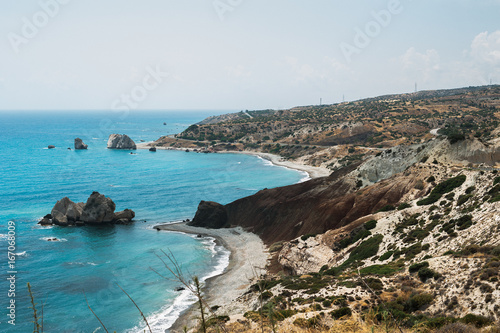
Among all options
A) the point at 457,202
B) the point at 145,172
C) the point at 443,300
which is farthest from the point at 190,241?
the point at 145,172

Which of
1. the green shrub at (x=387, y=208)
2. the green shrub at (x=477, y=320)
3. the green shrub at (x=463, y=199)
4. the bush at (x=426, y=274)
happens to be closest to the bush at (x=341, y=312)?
the bush at (x=426, y=274)

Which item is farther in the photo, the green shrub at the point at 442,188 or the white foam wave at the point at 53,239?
the white foam wave at the point at 53,239

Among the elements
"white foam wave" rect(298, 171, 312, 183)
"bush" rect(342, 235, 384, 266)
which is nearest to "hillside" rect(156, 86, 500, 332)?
"bush" rect(342, 235, 384, 266)

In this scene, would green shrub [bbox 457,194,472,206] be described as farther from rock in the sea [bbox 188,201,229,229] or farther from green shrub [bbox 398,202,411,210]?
rock in the sea [bbox 188,201,229,229]

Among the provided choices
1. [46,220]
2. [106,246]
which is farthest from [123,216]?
[106,246]

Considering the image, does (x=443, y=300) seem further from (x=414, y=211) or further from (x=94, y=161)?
(x=94, y=161)

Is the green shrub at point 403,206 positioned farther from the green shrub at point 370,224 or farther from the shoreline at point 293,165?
the shoreline at point 293,165

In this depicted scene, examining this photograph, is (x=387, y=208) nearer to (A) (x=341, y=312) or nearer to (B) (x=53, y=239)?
(A) (x=341, y=312)
